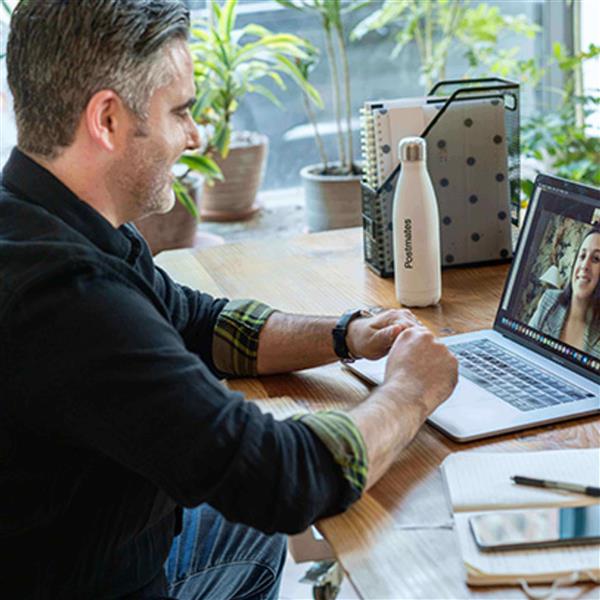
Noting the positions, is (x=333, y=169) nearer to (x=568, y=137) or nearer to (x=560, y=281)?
(x=568, y=137)

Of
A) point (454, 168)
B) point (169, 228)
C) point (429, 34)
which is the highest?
point (429, 34)

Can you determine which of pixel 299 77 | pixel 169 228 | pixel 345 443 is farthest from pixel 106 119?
pixel 299 77

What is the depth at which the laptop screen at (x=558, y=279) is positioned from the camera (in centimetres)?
142

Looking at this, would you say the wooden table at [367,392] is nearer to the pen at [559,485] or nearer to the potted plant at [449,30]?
the pen at [559,485]

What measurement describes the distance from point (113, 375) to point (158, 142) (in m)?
0.34

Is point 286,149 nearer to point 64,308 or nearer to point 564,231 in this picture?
point 564,231

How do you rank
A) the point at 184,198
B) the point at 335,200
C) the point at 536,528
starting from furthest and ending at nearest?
the point at 335,200 → the point at 184,198 → the point at 536,528

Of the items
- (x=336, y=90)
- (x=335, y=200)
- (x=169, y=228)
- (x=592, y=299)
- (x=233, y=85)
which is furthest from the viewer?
(x=336, y=90)

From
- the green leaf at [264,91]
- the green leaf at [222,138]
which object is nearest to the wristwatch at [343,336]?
the green leaf at [222,138]

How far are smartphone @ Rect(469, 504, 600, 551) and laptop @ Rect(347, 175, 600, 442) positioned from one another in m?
0.21

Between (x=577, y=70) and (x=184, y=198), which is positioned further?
(x=577, y=70)

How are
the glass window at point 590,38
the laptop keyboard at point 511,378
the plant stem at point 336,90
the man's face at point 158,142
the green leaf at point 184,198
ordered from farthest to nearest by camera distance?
the glass window at point 590,38
the plant stem at point 336,90
the green leaf at point 184,198
the laptop keyboard at point 511,378
the man's face at point 158,142

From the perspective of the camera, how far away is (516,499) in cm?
111

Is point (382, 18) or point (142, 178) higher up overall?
point (382, 18)
